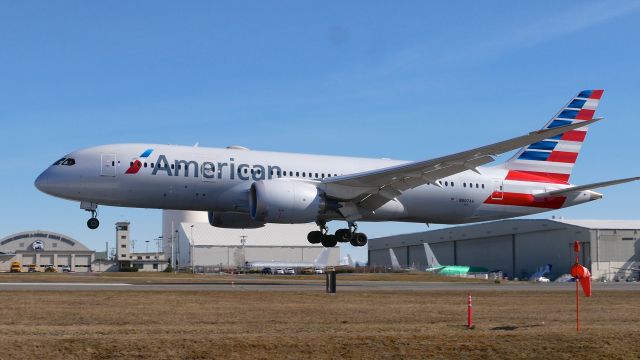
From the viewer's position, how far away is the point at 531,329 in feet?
75.0

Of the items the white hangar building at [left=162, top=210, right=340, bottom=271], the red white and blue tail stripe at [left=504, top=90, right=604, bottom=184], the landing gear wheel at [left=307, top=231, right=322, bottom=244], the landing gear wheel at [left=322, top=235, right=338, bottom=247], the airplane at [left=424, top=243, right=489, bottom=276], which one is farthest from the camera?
the white hangar building at [left=162, top=210, right=340, bottom=271]

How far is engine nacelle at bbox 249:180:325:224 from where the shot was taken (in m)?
38.9

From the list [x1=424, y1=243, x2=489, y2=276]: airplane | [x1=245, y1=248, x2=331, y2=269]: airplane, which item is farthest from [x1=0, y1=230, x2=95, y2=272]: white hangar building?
[x1=424, y1=243, x2=489, y2=276]: airplane

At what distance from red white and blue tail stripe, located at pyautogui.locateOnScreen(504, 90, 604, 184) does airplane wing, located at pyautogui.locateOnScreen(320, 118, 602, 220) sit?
764cm

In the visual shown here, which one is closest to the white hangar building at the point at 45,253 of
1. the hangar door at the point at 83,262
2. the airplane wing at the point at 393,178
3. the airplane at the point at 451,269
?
the hangar door at the point at 83,262

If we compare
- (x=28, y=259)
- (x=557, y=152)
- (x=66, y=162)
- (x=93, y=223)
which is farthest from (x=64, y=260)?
(x=557, y=152)

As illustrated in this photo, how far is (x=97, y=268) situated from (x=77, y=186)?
87184 mm

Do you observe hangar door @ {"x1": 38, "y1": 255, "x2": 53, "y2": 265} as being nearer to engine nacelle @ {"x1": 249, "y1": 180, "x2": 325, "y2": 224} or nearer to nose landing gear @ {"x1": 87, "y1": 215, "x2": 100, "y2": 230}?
nose landing gear @ {"x1": 87, "y1": 215, "x2": 100, "y2": 230}

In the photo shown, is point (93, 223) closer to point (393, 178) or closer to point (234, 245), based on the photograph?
point (393, 178)

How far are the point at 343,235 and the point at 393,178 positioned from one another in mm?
5069

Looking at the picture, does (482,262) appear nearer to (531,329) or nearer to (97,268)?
(97,268)

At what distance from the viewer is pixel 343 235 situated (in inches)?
1736

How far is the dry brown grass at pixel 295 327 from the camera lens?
1870cm

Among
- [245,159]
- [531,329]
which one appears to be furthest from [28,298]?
[531,329]
